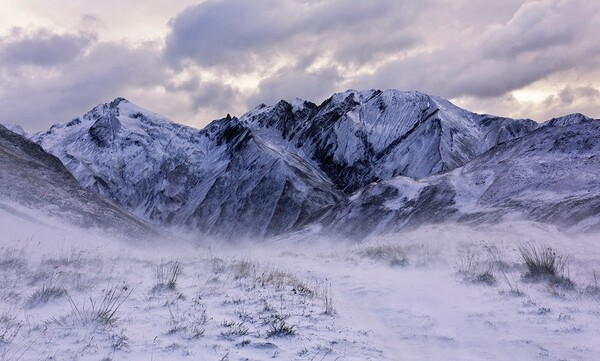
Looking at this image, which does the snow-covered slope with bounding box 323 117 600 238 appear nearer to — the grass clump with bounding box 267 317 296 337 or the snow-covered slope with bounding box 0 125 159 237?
the grass clump with bounding box 267 317 296 337

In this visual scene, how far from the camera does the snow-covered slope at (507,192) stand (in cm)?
4494

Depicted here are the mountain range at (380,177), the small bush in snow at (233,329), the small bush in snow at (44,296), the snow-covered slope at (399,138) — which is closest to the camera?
the small bush in snow at (233,329)

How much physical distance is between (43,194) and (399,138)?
137 metres

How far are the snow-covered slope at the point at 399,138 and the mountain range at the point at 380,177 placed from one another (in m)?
0.43

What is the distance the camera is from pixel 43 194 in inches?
1916

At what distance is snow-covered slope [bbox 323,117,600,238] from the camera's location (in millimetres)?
44938

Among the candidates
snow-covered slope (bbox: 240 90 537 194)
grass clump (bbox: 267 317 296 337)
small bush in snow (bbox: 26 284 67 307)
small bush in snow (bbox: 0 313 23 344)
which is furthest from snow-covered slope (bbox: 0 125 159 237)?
snow-covered slope (bbox: 240 90 537 194)

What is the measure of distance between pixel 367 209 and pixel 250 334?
250 ft

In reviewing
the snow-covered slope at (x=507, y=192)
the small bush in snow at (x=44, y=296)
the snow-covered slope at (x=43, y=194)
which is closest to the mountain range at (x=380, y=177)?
the snow-covered slope at (x=507, y=192)

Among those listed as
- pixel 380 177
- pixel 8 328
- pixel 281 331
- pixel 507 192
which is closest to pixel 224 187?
pixel 380 177

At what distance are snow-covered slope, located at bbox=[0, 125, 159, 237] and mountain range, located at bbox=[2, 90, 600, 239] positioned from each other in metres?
8.82

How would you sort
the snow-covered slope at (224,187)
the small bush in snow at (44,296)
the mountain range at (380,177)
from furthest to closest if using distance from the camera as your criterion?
the snow-covered slope at (224,187)
the mountain range at (380,177)
the small bush in snow at (44,296)

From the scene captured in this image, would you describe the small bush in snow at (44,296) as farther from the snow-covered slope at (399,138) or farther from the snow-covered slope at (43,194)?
the snow-covered slope at (399,138)

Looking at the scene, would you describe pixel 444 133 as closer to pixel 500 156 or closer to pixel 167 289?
pixel 500 156
